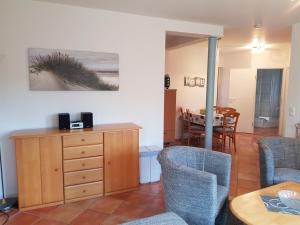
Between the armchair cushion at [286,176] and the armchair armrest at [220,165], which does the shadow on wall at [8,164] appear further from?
the armchair cushion at [286,176]

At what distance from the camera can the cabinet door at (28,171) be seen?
266 centimetres

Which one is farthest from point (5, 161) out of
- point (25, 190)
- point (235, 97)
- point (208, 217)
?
point (235, 97)

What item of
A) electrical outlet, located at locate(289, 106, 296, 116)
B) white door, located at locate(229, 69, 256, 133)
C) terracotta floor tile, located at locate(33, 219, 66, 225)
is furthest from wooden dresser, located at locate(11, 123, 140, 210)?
white door, located at locate(229, 69, 256, 133)

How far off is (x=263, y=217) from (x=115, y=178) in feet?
6.35

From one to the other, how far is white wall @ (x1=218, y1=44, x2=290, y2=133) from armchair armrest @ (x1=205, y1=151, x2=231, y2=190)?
5025mm

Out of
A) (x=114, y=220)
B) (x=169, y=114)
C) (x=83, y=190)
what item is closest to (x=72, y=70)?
(x=83, y=190)

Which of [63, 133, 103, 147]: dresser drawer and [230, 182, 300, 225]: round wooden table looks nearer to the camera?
[230, 182, 300, 225]: round wooden table

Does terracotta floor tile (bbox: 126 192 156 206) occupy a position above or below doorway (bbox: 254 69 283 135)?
below

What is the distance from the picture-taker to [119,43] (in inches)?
134

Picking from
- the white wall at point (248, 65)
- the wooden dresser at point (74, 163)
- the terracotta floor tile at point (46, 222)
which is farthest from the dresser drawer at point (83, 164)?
the white wall at point (248, 65)

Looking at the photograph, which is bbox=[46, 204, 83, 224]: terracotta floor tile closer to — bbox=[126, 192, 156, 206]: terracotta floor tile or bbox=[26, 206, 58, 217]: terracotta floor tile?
bbox=[26, 206, 58, 217]: terracotta floor tile

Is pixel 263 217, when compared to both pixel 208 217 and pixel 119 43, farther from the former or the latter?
pixel 119 43

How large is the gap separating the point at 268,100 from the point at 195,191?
691 cm

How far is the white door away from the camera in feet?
23.1
